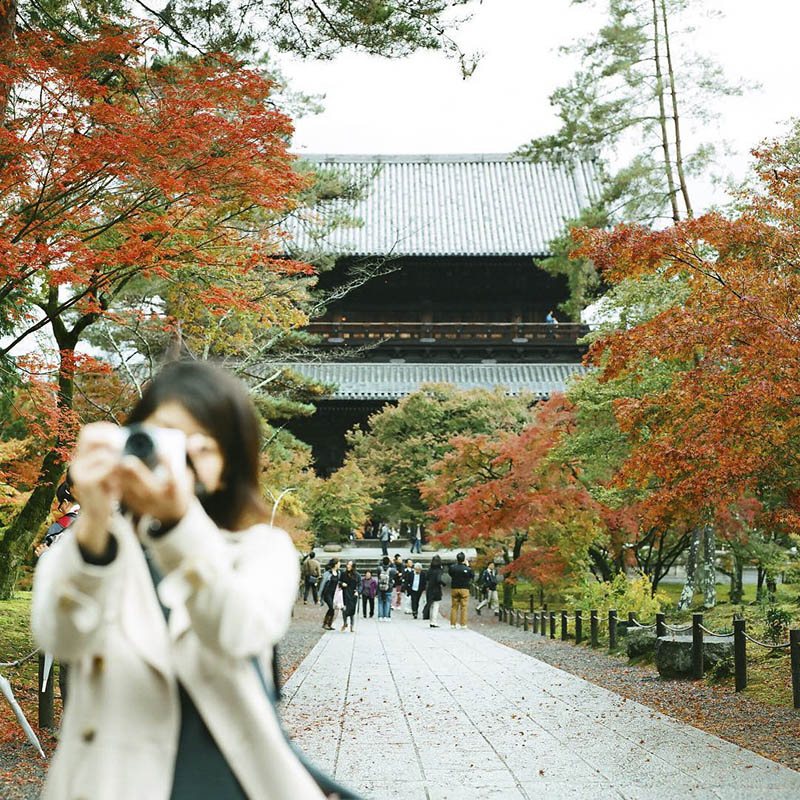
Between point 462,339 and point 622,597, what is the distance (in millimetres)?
17828

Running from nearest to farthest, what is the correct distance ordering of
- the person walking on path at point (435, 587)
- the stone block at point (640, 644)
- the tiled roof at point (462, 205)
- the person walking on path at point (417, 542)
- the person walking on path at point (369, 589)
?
the stone block at point (640, 644) → the person walking on path at point (435, 587) → the person walking on path at point (369, 589) → the person walking on path at point (417, 542) → the tiled roof at point (462, 205)

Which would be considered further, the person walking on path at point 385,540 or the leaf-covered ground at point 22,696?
the person walking on path at point 385,540

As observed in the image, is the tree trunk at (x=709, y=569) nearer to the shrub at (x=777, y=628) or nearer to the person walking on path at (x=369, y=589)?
the shrub at (x=777, y=628)

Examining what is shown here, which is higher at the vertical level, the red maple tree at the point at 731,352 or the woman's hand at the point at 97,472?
the red maple tree at the point at 731,352

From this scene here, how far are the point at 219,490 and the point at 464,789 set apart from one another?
4.32 m

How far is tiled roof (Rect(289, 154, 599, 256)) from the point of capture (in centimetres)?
3434

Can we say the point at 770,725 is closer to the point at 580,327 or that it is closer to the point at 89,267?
the point at 89,267

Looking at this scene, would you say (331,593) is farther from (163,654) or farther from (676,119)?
(163,654)

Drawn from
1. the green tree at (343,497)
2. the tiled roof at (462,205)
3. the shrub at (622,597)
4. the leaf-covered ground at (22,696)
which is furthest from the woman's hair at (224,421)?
the tiled roof at (462,205)

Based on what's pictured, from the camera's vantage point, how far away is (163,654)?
160 centimetres

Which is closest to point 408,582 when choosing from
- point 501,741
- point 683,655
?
point 683,655

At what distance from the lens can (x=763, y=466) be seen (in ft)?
27.8

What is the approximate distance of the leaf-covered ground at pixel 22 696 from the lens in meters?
5.50

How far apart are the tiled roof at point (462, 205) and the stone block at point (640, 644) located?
21786 millimetres
